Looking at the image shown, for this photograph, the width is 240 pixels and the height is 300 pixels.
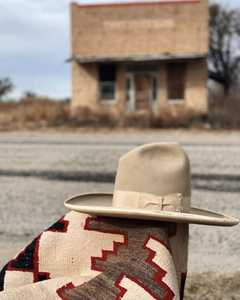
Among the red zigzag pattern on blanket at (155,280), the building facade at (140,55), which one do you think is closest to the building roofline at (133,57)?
the building facade at (140,55)

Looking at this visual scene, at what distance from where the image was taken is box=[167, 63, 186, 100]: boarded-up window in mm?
21938

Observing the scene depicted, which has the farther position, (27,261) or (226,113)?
(226,113)

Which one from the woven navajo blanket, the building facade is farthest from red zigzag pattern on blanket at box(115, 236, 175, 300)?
the building facade

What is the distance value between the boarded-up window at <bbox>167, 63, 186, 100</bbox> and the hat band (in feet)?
66.9

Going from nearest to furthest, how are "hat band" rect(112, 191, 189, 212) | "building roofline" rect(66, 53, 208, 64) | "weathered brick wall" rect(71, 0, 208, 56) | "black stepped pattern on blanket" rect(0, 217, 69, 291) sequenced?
"hat band" rect(112, 191, 189, 212) → "black stepped pattern on blanket" rect(0, 217, 69, 291) → "building roofline" rect(66, 53, 208, 64) → "weathered brick wall" rect(71, 0, 208, 56)

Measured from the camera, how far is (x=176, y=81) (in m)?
22.0

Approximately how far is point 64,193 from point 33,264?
11.9 feet

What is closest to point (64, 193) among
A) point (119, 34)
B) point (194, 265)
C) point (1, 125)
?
point (194, 265)

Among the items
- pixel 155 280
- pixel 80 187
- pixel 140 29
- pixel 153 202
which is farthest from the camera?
pixel 140 29

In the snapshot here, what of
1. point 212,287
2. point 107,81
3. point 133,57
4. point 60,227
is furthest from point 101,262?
point 107,81

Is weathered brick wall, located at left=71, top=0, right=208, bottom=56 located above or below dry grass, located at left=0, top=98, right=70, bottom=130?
above

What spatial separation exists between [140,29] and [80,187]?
16849mm

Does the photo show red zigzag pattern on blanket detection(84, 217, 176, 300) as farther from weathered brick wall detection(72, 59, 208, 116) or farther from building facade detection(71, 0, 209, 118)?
building facade detection(71, 0, 209, 118)

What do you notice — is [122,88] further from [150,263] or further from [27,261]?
[150,263]
